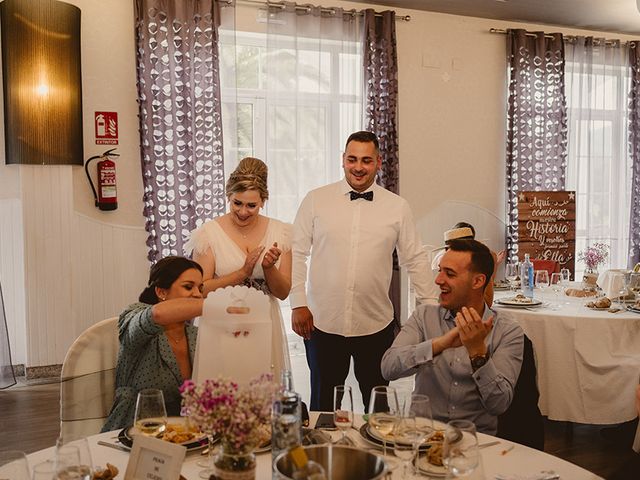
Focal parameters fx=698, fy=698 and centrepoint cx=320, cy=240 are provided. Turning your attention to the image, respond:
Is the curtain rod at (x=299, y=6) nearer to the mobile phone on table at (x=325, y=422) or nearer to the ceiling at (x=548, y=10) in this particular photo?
the ceiling at (x=548, y=10)

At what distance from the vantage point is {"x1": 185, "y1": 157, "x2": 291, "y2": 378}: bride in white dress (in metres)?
3.27

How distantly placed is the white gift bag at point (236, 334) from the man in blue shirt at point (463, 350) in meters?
0.67

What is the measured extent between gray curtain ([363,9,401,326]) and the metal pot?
497cm

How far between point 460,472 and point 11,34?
485 centimetres

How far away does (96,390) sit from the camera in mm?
2385

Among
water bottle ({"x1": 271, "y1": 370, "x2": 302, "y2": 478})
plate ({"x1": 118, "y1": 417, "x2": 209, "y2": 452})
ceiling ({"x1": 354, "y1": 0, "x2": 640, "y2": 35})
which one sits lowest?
plate ({"x1": 118, "y1": 417, "x2": 209, "y2": 452})

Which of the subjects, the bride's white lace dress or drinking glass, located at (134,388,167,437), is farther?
the bride's white lace dress

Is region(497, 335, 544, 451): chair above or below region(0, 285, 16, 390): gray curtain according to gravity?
above

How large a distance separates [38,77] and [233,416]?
4.50m

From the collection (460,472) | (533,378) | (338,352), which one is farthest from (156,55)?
(460,472)

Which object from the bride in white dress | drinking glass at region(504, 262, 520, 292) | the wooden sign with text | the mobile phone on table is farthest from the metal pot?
the wooden sign with text

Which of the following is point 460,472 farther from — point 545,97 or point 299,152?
point 545,97

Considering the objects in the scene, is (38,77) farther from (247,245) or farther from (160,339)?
(160,339)

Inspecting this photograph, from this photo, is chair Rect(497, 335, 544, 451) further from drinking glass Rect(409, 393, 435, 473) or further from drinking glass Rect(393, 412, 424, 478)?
drinking glass Rect(393, 412, 424, 478)
